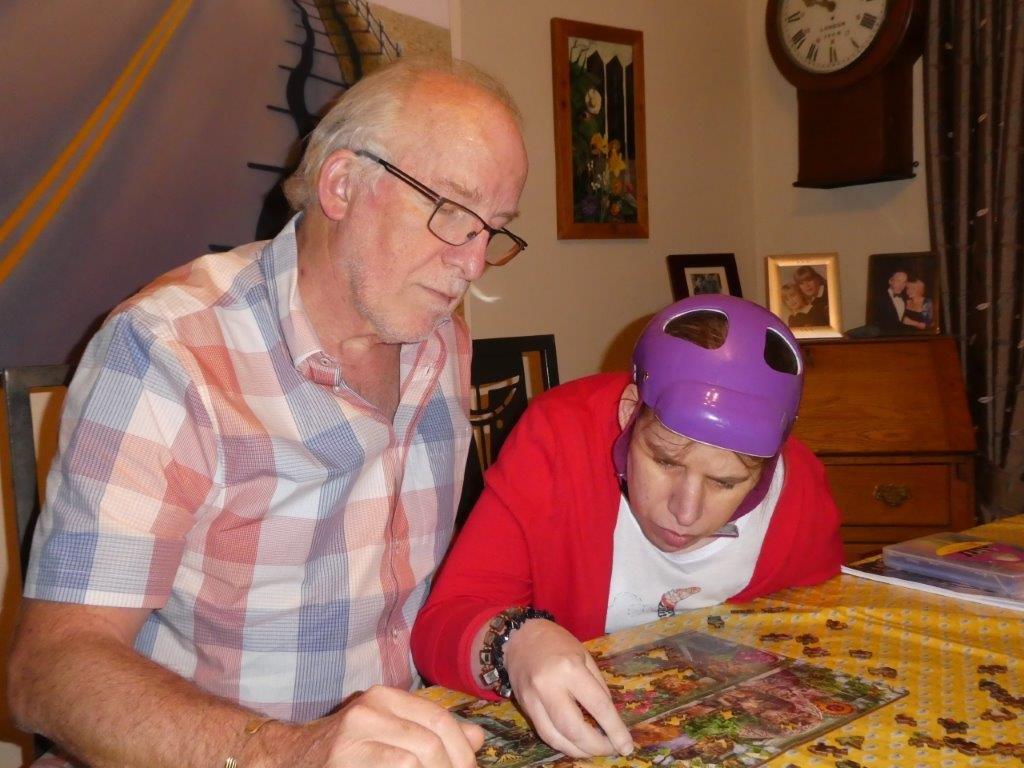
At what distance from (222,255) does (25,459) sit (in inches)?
15.9

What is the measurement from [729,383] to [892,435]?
1.88m

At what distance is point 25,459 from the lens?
4.33 feet

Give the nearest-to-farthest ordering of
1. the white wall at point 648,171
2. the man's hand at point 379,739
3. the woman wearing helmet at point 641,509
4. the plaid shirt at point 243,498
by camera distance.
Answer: the man's hand at point 379,739, the plaid shirt at point 243,498, the woman wearing helmet at point 641,509, the white wall at point 648,171

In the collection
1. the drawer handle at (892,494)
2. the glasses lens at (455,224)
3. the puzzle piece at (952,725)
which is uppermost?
the glasses lens at (455,224)

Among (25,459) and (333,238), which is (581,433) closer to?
(333,238)

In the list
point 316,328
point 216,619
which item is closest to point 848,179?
point 316,328

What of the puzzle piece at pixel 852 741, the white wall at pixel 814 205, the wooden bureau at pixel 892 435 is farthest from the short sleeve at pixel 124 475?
the white wall at pixel 814 205

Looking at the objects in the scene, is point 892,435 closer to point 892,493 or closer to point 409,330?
point 892,493

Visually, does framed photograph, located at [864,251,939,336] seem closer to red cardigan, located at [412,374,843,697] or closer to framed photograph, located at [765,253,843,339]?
framed photograph, located at [765,253,843,339]

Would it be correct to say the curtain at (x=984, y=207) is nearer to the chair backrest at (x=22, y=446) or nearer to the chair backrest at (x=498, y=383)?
the chair backrest at (x=498, y=383)

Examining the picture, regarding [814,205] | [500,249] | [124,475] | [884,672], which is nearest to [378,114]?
[500,249]

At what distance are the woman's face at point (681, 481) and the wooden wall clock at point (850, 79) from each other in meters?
2.43

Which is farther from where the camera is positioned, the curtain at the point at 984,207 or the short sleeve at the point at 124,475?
the curtain at the point at 984,207

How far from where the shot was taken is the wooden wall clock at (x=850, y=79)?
3.17 meters
